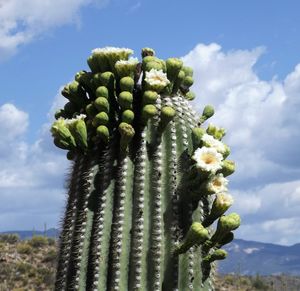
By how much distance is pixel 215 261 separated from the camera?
18.2 feet

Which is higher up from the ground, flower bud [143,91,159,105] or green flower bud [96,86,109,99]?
green flower bud [96,86,109,99]

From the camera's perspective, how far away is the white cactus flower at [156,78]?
557 centimetres

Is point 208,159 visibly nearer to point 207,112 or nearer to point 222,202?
point 222,202

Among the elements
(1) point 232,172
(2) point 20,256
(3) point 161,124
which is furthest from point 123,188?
(2) point 20,256

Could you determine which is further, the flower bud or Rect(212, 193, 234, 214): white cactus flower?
the flower bud

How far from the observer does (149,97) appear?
5.51m

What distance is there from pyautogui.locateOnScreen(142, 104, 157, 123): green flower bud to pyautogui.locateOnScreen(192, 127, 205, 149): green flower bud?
37 cm

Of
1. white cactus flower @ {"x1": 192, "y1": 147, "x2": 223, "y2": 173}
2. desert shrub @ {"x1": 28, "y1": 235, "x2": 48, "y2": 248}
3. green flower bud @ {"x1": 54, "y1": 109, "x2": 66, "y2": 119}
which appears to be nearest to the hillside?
desert shrub @ {"x1": 28, "y1": 235, "x2": 48, "y2": 248}

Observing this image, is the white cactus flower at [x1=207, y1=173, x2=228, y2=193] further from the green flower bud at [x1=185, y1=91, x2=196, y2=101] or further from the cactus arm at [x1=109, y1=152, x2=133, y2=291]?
the green flower bud at [x1=185, y1=91, x2=196, y2=101]

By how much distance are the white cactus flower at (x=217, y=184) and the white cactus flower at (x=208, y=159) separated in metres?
0.13

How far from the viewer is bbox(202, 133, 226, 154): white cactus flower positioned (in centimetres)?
542

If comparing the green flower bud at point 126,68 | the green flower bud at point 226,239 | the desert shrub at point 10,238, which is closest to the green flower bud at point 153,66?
the green flower bud at point 126,68

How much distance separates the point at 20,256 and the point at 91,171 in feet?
89.1

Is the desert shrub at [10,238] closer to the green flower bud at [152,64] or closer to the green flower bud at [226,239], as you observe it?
the green flower bud at [152,64]
